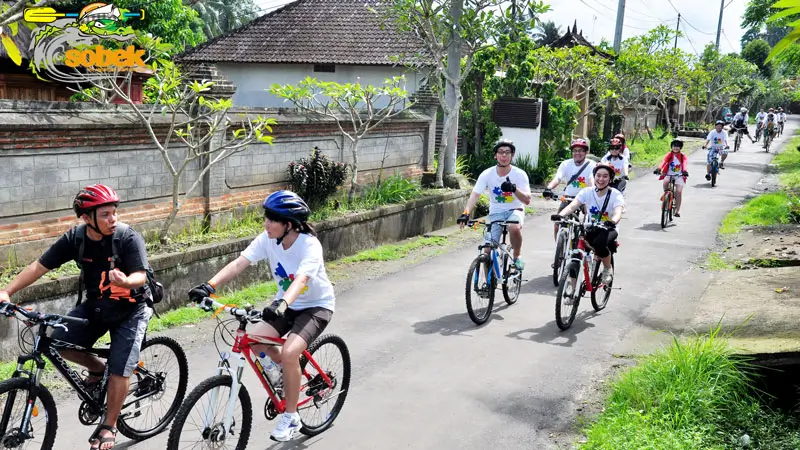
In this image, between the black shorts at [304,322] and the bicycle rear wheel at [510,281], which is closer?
the black shorts at [304,322]

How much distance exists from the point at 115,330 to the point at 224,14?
172ft

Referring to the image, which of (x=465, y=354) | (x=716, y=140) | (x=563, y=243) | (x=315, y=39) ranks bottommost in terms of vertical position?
(x=465, y=354)

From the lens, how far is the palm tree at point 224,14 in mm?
→ 50781

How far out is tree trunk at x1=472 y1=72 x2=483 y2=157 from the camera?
69.8ft

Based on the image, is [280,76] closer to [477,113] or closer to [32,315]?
[477,113]

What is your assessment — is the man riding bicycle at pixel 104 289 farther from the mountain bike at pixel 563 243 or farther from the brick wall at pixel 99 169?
the mountain bike at pixel 563 243

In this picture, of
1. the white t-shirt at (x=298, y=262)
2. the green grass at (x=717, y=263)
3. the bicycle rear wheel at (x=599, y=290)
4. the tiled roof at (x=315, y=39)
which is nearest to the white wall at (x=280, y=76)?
the tiled roof at (x=315, y=39)

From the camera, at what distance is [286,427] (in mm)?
5086

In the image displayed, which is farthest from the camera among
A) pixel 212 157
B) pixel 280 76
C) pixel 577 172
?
pixel 280 76

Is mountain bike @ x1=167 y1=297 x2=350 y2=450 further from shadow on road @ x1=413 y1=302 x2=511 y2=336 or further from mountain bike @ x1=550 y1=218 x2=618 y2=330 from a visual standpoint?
mountain bike @ x1=550 y1=218 x2=618 y2=330

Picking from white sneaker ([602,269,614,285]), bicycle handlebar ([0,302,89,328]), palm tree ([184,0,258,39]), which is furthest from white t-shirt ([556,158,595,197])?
palm tree ([184,0,258,39])

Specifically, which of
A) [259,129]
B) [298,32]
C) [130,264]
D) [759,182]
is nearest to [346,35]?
[298,32]

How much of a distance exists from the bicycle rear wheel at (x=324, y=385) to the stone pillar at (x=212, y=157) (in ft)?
17.4

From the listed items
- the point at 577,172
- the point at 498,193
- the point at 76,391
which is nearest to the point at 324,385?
the point at 76,391
